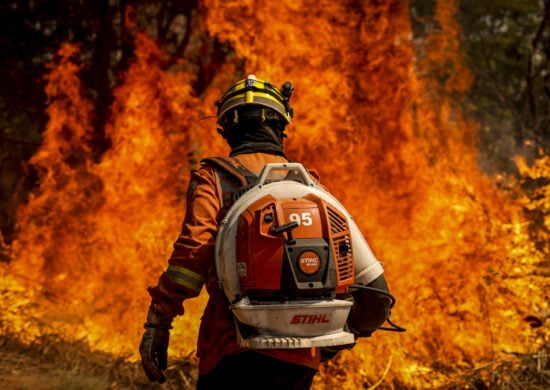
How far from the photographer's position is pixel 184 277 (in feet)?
7.73

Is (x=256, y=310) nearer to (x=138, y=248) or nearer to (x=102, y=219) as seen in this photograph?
(x=138, y=248)

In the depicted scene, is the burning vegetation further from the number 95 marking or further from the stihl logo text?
the number 95 marking

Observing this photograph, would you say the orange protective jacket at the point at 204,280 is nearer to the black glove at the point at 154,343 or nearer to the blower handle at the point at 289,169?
the black glove at the point at 154,343

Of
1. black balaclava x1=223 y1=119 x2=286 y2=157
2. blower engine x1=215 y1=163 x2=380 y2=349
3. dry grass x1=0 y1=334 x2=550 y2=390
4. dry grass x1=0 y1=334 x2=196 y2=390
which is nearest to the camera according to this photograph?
blower engine x1=215 y1=163 x2=380 y2=349

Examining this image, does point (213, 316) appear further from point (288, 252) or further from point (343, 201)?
point (343, 201)

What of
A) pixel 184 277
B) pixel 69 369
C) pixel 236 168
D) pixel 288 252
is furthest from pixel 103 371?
pixel 288 252

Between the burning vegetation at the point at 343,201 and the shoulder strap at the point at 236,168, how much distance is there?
3.29 meters

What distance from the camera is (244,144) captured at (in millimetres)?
2791

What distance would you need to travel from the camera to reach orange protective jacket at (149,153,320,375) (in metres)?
2.36

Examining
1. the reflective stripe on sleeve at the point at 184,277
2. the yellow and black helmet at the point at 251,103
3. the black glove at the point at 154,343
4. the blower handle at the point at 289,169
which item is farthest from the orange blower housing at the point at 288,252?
the yellow and black helmet at the point at 251,103

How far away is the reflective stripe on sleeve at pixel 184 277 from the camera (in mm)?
2357

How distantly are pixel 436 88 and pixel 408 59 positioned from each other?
6.40 m

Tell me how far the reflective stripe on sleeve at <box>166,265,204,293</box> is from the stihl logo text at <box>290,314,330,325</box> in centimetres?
51

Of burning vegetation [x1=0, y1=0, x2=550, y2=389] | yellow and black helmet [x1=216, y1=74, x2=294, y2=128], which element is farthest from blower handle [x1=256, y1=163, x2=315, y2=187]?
burning vegetation [x1=0, y1=0, x2=550, y2=389]
